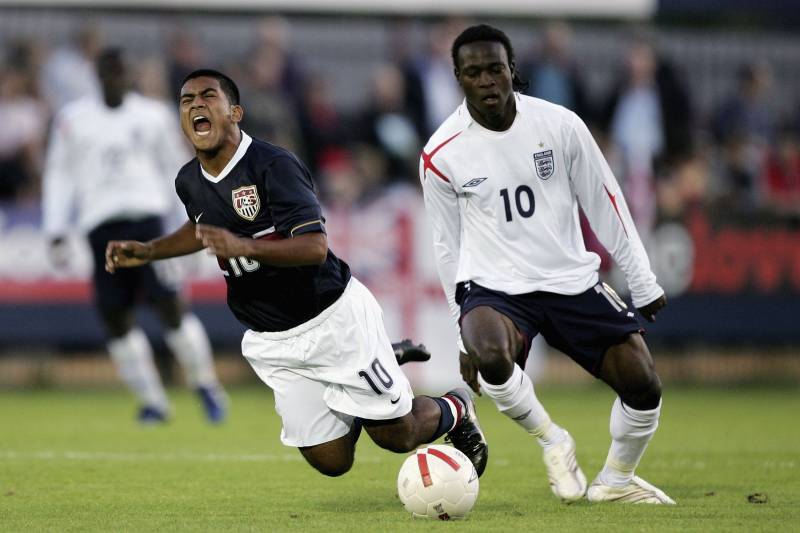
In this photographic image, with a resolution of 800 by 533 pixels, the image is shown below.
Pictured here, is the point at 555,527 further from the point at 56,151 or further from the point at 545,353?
the point at 545,353

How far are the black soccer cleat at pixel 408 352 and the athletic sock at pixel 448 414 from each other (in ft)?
1.32

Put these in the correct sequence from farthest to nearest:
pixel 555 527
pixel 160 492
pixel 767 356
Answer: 1. pixel 767 356
2. pixel 160 492
3. pixel 555 527

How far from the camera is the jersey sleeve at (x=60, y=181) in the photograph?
11352mm

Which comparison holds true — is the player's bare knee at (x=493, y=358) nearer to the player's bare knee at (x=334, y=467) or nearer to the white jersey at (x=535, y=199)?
the white jersey at (x=535, y=199)

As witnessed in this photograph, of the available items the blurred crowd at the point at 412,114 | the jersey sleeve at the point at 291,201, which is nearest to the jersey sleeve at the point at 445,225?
the jersey sleeve at the point at 291,201

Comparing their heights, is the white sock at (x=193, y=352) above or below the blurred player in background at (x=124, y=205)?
below

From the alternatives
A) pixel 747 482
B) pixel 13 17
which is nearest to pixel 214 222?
pixel 747 482

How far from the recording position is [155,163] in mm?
11484

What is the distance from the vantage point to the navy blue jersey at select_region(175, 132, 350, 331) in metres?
6.39

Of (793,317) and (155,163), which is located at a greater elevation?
(155,163)

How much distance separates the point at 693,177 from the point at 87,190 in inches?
283

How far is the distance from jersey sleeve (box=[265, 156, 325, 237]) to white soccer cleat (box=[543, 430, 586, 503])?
168 cm

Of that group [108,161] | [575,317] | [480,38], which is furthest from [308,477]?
[108,161]

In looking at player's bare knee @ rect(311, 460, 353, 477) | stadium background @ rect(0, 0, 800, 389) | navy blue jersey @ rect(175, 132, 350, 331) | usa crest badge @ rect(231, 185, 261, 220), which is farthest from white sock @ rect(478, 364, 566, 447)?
stadium background @ rect(0, 0, 800, 389)
